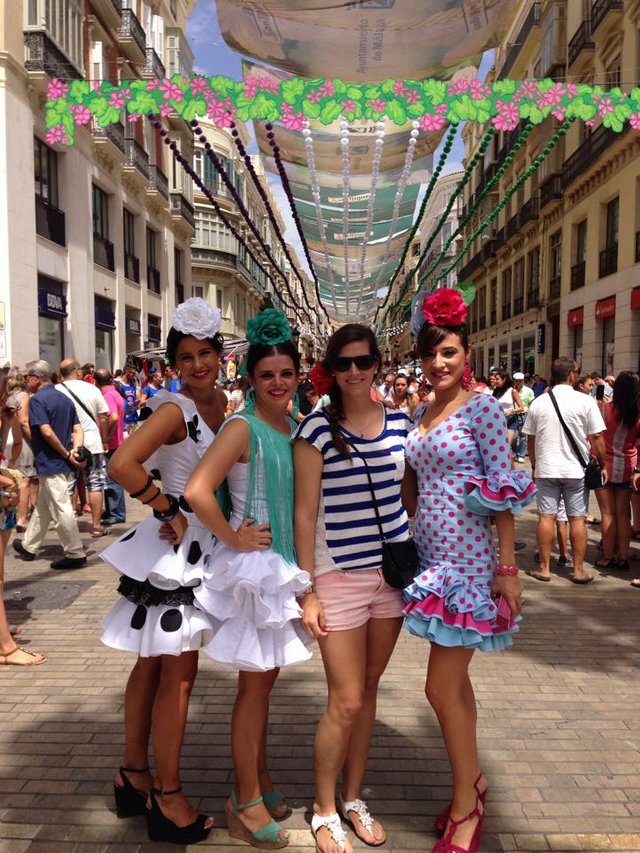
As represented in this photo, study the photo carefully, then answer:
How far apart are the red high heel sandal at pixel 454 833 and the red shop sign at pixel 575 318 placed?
76.4 ft

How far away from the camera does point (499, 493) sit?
2.34 metres

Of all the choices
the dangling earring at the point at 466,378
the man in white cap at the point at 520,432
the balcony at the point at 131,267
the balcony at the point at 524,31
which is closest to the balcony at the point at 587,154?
the balcony at the point at 524,31

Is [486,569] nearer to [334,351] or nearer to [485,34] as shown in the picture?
[334,351]

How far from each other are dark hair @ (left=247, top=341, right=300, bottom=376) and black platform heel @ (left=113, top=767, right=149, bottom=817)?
175 centimetres

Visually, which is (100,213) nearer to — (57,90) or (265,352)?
(57,90)

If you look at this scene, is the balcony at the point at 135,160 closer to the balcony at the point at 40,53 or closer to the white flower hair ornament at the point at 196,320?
the balcony at the point at 40,53

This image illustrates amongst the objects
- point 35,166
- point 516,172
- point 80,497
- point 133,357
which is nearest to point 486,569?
point 80,497

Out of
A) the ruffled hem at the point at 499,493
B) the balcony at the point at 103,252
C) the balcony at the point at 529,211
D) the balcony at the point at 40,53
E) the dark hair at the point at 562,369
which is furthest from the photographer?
the balcony at the point at 529,211

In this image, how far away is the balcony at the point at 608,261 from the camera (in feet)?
68.0

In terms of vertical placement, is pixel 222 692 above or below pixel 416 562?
below

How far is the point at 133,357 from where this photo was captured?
19.4m

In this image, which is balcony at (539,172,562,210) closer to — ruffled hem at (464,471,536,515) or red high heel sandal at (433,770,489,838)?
ruffled hem at (464,471,536,515)

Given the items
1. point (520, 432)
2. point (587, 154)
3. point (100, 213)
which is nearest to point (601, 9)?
point (587, 154)

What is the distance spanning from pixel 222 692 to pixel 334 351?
7.86 ft
